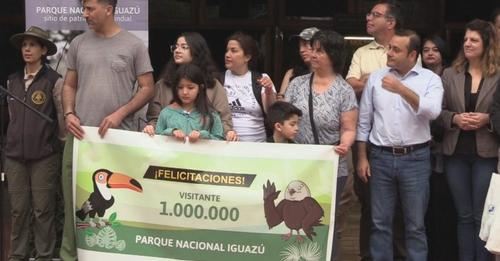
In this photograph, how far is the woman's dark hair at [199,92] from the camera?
206 inches

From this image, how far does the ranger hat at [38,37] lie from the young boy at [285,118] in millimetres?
2047

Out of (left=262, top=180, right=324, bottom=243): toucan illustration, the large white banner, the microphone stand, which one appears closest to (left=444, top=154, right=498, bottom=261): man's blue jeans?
the large white banner

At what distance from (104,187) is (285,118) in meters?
1.35

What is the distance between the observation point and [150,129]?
205 inches

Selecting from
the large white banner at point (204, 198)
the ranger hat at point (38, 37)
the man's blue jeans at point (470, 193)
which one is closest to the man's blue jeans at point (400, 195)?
the man's blue jeans at point (470, 193)

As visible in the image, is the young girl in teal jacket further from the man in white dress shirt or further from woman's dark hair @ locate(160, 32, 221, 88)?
the man in white dress shirt

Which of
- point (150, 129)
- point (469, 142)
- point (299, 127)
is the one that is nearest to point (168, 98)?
point (150, 129)

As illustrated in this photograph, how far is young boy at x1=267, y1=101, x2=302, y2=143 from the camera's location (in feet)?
17.0

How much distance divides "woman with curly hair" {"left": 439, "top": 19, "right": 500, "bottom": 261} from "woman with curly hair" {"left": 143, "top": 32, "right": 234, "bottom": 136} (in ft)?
5.44

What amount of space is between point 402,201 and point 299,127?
3.12 feet

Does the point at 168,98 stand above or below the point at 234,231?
above

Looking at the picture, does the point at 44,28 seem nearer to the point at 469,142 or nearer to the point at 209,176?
the point at 209,176

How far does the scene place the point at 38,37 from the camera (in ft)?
19.7

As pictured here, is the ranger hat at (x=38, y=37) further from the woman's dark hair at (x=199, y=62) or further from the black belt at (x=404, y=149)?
the black belt at (x=404, y=149)
